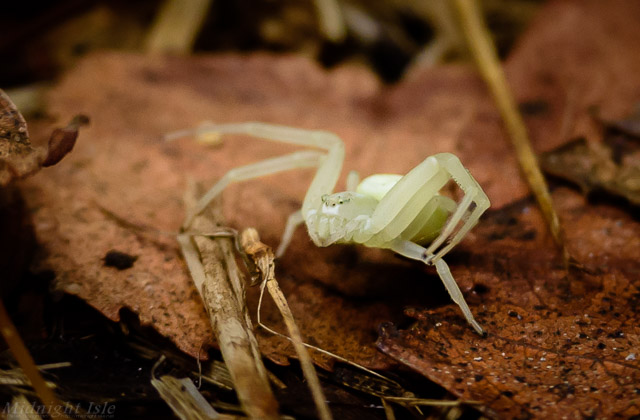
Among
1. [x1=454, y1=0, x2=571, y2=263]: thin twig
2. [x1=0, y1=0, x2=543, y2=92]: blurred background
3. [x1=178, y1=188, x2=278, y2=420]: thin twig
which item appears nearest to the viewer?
[x1=178, y1=188, x2=278, y2=420]: thin twig

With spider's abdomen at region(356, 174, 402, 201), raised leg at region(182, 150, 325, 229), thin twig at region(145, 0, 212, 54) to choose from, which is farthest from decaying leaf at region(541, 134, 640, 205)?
thin twig at region(145, 0, 212, 54)

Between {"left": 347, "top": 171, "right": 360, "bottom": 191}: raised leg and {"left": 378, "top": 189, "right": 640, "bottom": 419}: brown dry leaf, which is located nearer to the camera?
{"left": 378, "top": 189, "right": 640, "bottom": 419}: brown dry leaf

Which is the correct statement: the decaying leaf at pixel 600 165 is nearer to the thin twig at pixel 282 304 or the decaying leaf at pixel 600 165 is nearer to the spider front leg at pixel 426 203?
the spider front leg at pixel 426 203

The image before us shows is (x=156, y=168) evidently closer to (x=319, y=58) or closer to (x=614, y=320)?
(x=319, y=58)

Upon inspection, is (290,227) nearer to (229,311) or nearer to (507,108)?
(229,311)

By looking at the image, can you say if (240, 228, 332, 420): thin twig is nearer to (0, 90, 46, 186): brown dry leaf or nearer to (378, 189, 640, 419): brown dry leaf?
(378, 189, 640, 419): brown dry leaf
